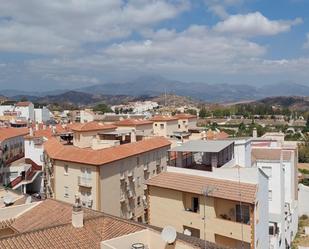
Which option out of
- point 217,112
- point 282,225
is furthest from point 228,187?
point 217,112

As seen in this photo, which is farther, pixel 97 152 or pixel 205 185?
pixel 97 152

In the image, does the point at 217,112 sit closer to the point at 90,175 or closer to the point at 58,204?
the point at 90,175

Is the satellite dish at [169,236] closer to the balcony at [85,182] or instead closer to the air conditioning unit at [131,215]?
the balcony at [85,182]

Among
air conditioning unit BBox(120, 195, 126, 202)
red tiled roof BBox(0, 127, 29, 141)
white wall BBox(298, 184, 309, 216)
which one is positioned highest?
red tiled roof BBox(0, 127, 29, 141)

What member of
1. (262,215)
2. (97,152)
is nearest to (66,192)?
(97,152)

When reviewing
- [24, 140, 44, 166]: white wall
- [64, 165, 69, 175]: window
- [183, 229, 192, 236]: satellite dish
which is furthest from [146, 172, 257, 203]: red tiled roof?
[24, 140, 44, 166]: white wall

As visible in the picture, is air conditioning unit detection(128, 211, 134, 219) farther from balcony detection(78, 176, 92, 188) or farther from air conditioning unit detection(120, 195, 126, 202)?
balcony detection(78, 176, 92, 188)

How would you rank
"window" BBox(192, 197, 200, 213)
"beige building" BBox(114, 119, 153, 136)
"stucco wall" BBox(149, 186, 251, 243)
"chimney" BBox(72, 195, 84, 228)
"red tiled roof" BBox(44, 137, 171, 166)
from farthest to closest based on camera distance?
"beige building" BBox(114, 119, 153, 136) → "red tiled roof" BBox(44, 137, 171, 166) → "window" BBox(192, 197, 200, 213) → "stucco wall" BBox(149, 186, 251, 243) → "chimney" BBox(72, 195, 84, 228)

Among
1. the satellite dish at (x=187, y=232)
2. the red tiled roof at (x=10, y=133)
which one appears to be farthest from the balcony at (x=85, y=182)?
the red tiled roof at (x=10, y=133)

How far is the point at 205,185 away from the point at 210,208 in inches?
52.8

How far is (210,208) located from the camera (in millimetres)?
22609

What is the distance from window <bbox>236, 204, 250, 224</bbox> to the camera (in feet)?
70.7

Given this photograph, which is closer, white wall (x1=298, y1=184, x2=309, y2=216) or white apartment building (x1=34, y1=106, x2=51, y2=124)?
white wall (x1=298, y1=184, x2=309, y2=216)

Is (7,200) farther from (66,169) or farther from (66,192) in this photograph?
(66,192)
